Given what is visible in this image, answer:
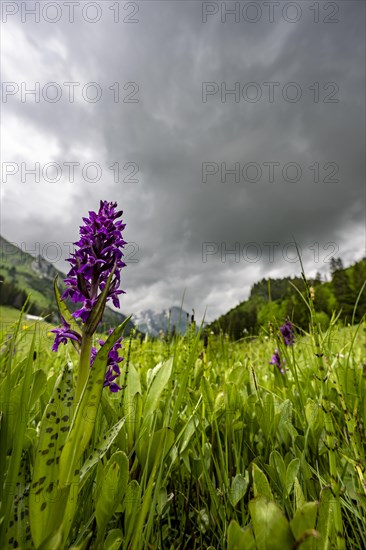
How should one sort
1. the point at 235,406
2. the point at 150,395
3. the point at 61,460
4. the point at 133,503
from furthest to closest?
the point at 235,406 → the point at 150,395 → the point at 133,503 → the point at 61,460

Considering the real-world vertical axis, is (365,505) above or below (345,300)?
below

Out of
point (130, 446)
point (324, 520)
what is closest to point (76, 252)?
point (130, 446)

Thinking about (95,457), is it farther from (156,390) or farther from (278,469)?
(278,469)

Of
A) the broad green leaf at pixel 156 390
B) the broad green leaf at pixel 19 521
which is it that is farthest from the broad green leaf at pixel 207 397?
the broad green leaf at pixel 19 521

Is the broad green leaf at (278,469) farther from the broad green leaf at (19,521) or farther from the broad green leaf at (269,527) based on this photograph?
the broad green leaf at (19,521)

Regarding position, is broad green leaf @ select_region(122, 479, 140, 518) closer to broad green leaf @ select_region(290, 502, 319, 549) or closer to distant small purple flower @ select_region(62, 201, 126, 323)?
broad green leaf @ select_region(290, 502, 319, 549)

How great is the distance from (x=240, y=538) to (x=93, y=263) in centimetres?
132

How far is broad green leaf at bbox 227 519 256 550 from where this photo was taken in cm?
97

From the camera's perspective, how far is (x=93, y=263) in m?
1.72

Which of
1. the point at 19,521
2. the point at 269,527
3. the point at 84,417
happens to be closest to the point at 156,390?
the point at 84,417

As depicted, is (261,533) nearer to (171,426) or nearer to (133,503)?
(133,503)

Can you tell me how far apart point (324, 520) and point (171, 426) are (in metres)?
0.78

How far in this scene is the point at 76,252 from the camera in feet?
5.66

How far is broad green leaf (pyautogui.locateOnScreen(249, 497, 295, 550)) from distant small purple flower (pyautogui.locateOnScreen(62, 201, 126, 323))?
1.13 m
